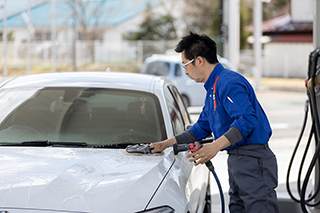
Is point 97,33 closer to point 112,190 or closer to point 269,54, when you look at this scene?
point 269,54

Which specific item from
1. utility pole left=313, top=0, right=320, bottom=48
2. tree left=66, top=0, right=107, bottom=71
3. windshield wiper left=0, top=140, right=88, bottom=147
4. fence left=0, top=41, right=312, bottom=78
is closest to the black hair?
windshield wiper left=0, top=140, right=88, bottom=147

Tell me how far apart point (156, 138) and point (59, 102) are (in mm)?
977

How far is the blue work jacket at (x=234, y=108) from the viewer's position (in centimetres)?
288

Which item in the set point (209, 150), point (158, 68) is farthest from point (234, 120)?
point (158, 68)

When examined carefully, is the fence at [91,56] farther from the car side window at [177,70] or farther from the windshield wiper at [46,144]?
→ the windshield wiper at [46,144]

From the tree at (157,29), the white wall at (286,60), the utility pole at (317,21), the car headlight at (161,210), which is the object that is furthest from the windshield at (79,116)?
the tree at (157,29)

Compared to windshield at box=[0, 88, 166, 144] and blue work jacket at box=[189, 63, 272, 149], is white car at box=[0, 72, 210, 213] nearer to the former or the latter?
windshield at box=[0, 88, 166, 144]

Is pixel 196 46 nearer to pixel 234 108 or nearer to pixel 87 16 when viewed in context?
pixel 234 108

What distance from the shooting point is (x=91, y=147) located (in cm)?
333

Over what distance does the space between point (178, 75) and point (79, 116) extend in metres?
11.4

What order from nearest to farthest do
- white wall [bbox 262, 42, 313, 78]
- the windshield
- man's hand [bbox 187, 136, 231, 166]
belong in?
man's hand [bbox 187, 136, 231, 166], the windshield, white wall [bbox 262, 42, 313, 78]

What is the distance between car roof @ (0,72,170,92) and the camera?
3943 millimetres

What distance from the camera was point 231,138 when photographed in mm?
2816

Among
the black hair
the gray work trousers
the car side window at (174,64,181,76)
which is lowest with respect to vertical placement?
the car side window at (174,64,181,76)
